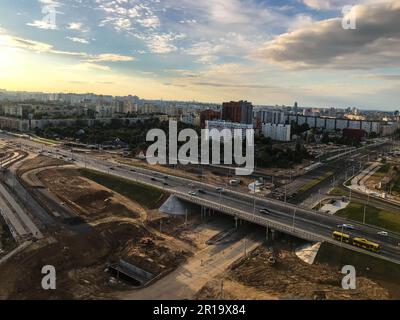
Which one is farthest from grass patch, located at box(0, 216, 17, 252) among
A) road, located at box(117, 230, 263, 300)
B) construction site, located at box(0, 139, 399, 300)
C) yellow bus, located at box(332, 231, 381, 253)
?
yellow bus, located at box(332, 231, 381, 253)

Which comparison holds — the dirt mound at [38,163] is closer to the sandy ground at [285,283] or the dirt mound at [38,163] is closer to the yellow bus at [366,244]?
the sandy ground at [285,283]

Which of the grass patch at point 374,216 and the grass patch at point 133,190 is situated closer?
the grass patch at point 374,216

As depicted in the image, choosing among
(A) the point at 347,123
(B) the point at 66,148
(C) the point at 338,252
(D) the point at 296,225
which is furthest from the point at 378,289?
(A) the point at 347,123

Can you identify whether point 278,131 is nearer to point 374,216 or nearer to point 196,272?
point 374,216

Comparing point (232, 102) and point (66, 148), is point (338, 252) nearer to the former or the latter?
point (66, 148)

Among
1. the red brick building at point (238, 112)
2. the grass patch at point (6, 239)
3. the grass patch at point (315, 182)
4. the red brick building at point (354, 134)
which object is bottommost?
the grass patch at point (6, 239)

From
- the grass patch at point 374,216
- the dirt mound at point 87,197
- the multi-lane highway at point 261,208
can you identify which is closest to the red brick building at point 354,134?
the grass patch at point 374,216
